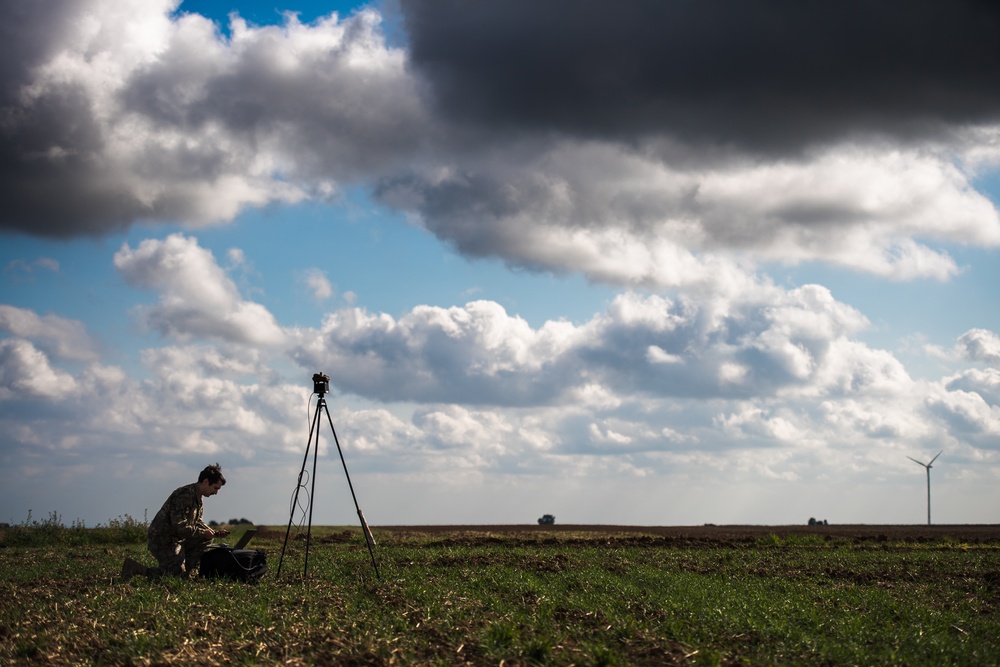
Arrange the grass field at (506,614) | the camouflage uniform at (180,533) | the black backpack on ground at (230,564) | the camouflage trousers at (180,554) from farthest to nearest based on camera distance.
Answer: the camouflage trousers at (180,554) < the camouflage uniform at (180,533) < the black backpack on ground at (230,564) < the grass field at (506,614)

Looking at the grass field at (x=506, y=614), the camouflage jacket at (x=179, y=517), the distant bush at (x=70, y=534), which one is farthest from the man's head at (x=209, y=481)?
the distant bush at (x=70, y=534)

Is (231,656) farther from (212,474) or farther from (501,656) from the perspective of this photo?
(212,474)

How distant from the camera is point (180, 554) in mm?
17578

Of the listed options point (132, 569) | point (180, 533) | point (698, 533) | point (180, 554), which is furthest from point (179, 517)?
point (698, 533)

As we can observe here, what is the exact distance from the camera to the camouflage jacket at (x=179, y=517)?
1702 cm

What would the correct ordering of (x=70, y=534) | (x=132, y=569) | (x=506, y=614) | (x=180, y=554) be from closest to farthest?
(x=506, y=614)
(x=132, y=569)
(x=180, y=554)
(x=70, y=534)

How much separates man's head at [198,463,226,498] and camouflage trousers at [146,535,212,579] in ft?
3.06

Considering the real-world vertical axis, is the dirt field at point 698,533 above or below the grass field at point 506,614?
below

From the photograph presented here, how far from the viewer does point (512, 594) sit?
15.6 m

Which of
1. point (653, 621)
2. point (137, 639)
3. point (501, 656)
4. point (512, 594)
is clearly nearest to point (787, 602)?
point (653, 621)

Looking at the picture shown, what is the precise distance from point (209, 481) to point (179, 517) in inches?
34.3

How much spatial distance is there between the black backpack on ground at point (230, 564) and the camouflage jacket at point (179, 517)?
55cm

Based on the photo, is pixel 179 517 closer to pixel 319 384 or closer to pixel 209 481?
pixel 209 481

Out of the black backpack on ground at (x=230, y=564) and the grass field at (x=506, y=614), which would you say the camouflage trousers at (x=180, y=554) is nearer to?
the black backpack on ground at (x=230, y=564)
